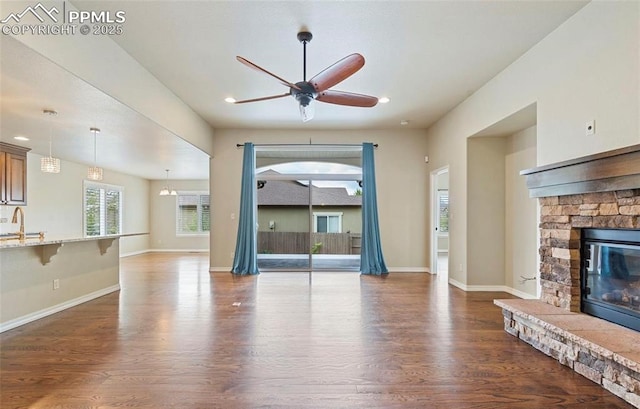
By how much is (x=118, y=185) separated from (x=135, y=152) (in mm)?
3887

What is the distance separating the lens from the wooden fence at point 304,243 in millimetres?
7528

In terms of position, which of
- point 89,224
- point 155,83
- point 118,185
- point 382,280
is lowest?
point 382,280

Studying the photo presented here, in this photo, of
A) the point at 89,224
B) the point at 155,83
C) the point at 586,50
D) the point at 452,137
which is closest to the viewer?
the point at 586,50

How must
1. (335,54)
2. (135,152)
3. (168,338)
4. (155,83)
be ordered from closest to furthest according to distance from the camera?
(168,338) < (335,54) < (155,83) < (135,152)

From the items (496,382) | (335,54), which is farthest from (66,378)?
(335,54)

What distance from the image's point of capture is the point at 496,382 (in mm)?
2393

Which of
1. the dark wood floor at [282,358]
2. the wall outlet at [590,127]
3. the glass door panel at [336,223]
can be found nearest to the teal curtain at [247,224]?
the glass door panel at [336,223]

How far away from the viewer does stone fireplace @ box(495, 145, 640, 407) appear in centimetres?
225

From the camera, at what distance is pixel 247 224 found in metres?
6.84

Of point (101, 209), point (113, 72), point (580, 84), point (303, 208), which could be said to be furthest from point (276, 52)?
point (101, 209)

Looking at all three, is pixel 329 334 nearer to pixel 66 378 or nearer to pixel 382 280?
pixel 66 378

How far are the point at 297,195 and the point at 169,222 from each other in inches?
238

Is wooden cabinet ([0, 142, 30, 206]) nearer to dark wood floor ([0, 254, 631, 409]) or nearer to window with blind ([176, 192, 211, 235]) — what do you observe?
dark wood floor ([0, 254, 631, 409])

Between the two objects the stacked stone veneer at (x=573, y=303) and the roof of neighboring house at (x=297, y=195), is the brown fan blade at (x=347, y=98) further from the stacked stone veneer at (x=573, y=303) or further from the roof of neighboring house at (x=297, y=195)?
the roof of neighboring house at (x=297, y=195)
